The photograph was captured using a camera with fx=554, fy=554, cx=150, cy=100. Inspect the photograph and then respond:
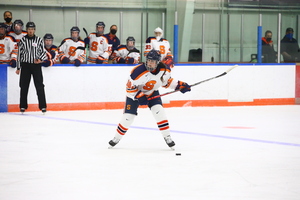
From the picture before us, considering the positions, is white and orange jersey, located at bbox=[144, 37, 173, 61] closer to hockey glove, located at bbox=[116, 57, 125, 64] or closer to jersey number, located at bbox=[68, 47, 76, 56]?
hockey glove, located at bbox=[116, 57, 125, 64]

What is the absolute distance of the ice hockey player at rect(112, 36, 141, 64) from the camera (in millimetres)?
10188

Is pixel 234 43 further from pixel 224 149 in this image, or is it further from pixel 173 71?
pixel 224 149

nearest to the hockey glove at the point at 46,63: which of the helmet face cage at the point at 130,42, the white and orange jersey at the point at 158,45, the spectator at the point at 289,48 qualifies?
the helmet face cage at the point at 130,42

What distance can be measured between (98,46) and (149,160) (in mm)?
5447

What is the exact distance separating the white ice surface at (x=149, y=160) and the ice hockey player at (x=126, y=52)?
1923mm

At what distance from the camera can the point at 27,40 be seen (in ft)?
29.0

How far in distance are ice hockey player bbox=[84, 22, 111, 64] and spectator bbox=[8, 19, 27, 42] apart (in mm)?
1178

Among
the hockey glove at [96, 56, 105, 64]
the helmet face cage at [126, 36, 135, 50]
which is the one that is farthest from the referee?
the helmet face cage at [126, 36, 135, 50]

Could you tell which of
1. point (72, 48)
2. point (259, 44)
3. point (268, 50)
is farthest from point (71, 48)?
point (268, 50)

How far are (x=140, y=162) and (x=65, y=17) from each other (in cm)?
628

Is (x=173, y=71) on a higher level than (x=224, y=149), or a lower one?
higher

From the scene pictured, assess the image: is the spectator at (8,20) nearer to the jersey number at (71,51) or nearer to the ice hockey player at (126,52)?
the jersey number at (71,51)

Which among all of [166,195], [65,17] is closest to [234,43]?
[65,17]

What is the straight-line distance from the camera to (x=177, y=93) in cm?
1038
